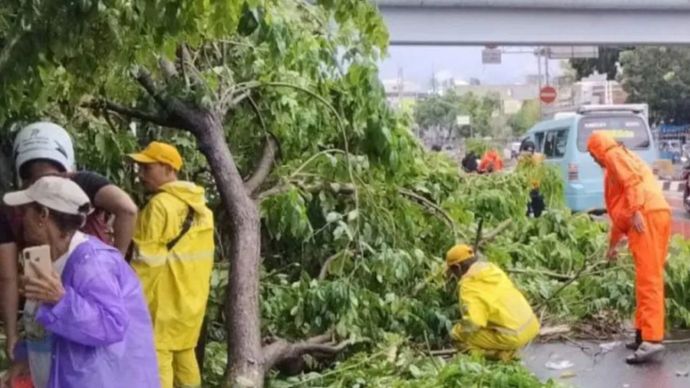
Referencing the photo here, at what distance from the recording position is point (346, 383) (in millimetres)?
6180

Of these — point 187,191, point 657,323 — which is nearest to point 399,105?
point 657,323

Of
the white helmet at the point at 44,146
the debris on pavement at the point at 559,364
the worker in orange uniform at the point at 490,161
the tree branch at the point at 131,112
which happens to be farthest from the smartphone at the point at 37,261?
the worker in orange uniform at the point at 490,161

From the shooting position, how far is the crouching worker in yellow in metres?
6.41

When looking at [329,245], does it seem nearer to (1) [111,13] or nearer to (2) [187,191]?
(2) [187,191]

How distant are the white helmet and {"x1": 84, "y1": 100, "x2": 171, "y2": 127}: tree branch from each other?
1788mm

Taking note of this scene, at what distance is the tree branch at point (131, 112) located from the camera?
22.0 feet

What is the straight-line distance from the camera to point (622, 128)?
70.6 feet

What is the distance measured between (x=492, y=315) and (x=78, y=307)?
144 inches

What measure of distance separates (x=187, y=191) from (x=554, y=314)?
3.79 m

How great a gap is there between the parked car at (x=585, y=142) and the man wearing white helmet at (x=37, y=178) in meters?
15.8

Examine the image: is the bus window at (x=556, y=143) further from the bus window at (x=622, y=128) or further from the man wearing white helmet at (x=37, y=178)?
the man wearing white helmet at (x=37, y=178)

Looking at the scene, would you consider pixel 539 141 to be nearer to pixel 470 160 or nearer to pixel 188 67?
pixel 470 160

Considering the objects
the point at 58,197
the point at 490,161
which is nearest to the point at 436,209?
the point at 58,197

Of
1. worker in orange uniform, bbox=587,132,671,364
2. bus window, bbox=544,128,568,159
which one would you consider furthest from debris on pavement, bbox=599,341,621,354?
bus window, bbox=544,128,568,159
